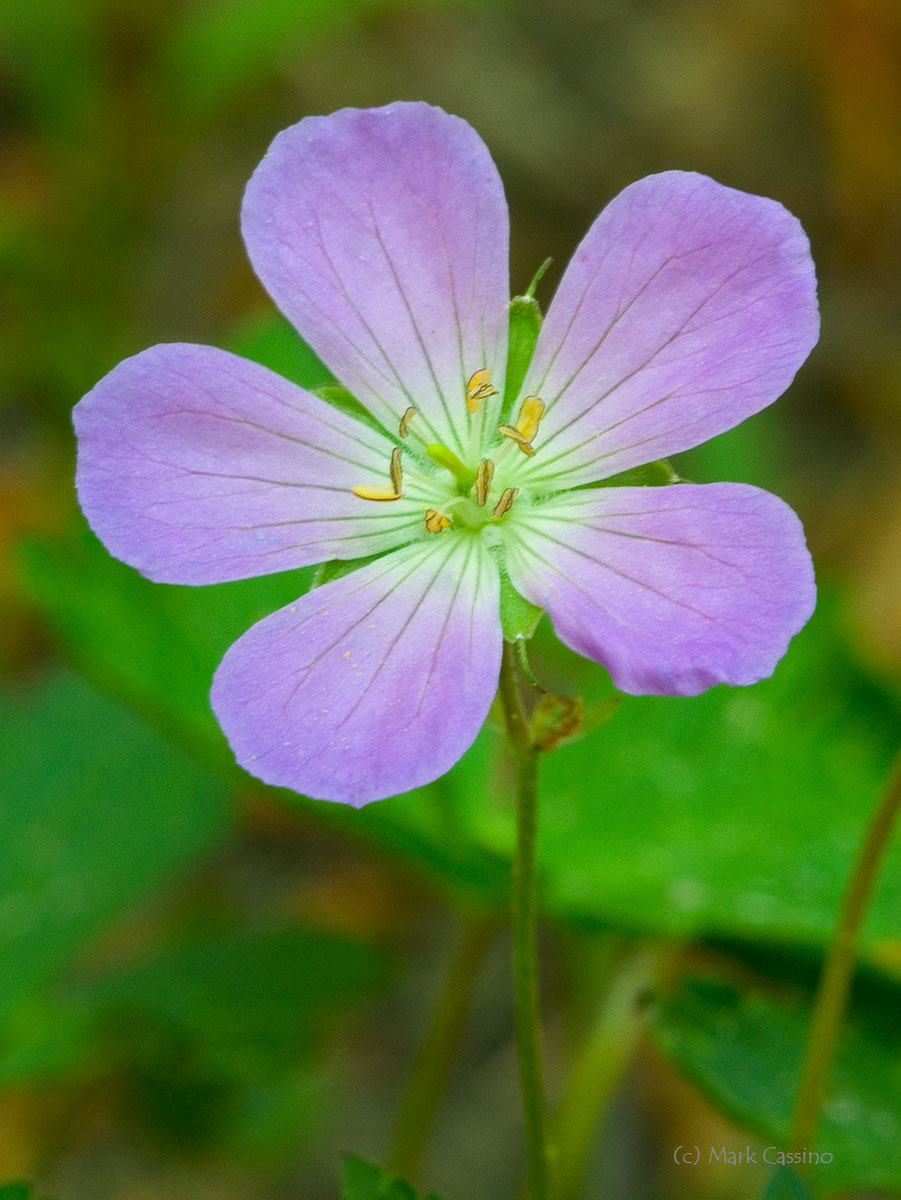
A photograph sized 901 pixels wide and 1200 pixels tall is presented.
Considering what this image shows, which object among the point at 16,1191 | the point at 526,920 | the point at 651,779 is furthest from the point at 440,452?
the point at 651,779

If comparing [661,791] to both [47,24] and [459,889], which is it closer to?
[459,889]

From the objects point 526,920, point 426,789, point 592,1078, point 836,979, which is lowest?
point 592,1078

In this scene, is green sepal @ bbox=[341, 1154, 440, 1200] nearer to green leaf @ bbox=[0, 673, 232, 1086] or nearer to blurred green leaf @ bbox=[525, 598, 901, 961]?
blurred green leaf @ bbox=[525, 598, 901, 961]

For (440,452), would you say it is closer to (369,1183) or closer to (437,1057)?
(369,1183)

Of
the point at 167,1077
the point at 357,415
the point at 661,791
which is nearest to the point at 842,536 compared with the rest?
the point at 661,791

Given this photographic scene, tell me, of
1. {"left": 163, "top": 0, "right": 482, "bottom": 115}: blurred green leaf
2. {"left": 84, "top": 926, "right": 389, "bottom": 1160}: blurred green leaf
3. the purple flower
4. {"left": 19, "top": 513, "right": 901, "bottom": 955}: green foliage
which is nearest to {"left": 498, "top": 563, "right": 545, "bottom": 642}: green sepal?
the purple flower

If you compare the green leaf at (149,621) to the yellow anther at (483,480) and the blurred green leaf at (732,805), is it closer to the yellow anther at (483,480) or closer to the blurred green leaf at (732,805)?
the blurred green leaf at (732,805)

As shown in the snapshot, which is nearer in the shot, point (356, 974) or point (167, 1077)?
point (356, 974)
